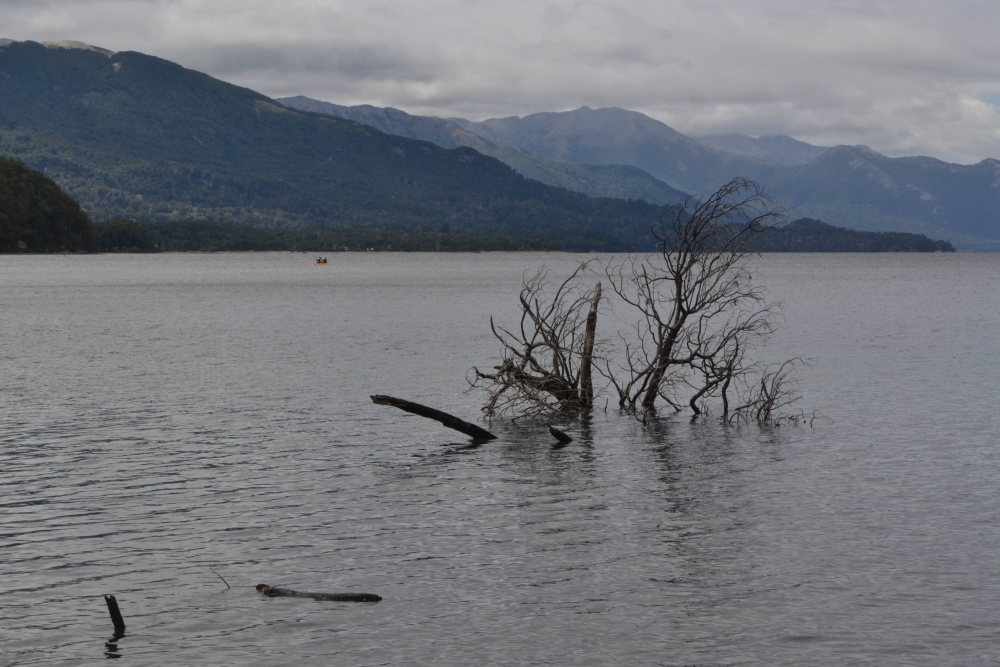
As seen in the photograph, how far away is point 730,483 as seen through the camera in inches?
1024

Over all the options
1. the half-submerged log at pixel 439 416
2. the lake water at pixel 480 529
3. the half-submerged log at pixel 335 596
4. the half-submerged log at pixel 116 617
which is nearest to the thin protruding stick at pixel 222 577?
the lake water at pixel 480 529

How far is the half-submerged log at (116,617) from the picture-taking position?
1449cm

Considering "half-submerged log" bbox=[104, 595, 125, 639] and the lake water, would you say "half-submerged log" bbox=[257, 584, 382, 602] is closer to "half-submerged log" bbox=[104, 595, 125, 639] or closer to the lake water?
the lake water

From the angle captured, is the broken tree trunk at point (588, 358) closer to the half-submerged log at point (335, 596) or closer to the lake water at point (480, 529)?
the lake water at point (480, 529)

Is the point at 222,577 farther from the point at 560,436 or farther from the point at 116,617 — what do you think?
the point at 560,436

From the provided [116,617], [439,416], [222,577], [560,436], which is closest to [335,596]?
[222,577]

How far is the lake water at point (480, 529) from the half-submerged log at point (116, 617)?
1.31ft

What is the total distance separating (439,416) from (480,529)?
9.08m

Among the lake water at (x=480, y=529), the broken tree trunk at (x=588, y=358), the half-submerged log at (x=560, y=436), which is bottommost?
the lake water at (x=480, y=529)

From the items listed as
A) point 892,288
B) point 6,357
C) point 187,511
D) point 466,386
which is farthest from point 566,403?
point 892,288

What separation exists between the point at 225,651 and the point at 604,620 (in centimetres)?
568

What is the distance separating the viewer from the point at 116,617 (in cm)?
1494

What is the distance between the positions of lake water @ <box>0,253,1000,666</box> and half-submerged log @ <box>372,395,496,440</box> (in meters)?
0.80

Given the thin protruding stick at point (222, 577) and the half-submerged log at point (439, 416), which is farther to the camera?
the half-submerged log at point (439, 416)
